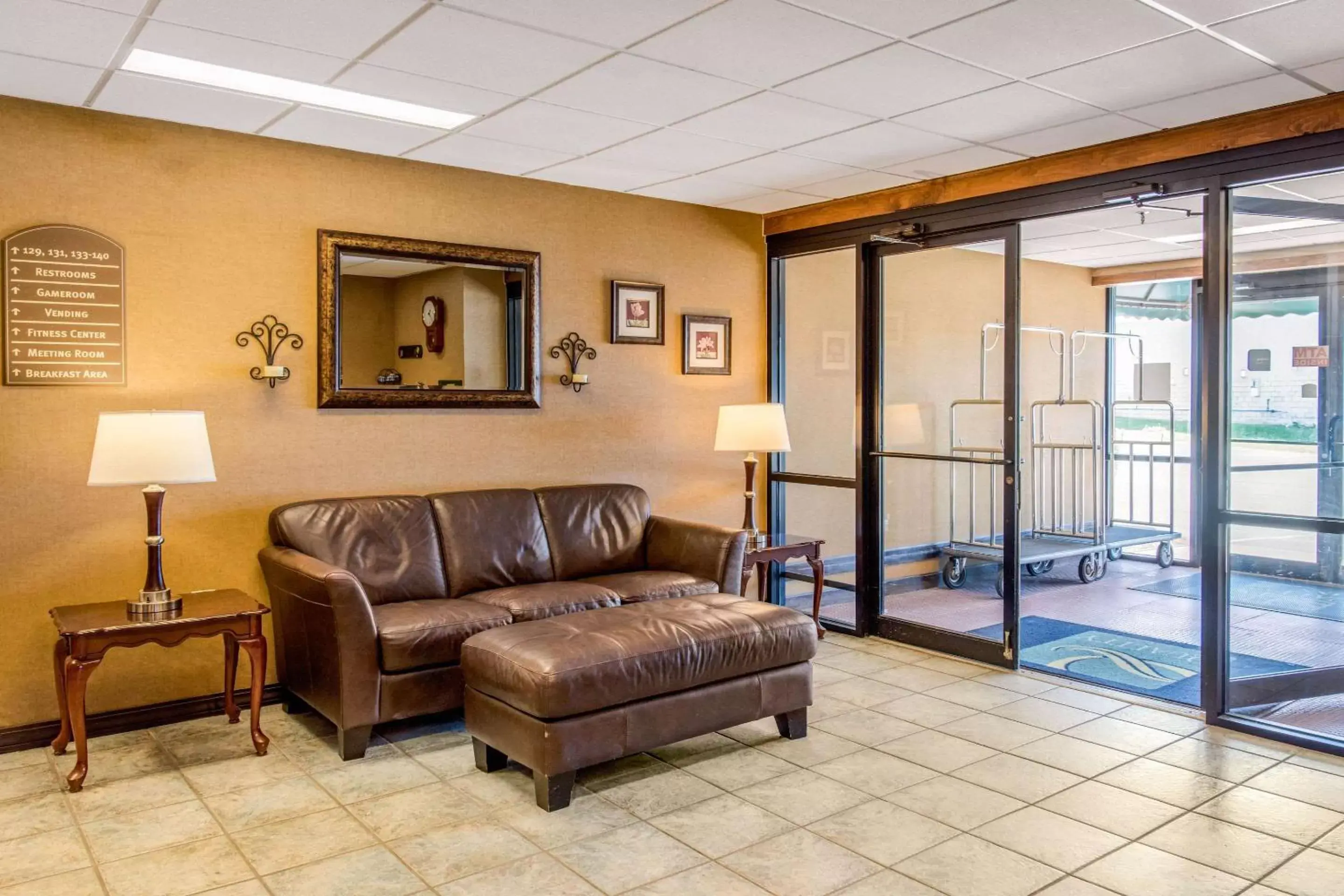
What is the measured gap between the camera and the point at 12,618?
12.3 feet

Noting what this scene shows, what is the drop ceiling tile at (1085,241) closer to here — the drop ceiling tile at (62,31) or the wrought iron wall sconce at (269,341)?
the wrought iron wall sconce at (269,341)

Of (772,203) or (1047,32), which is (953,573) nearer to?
(772,203)

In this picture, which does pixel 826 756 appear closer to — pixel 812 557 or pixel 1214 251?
pixel 812 557

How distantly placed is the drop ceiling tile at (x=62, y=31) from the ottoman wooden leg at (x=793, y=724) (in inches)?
131

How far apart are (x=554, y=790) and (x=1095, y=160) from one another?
3646mm


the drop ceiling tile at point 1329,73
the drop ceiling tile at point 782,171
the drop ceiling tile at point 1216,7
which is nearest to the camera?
the drop ceiling tile at point 1216,7

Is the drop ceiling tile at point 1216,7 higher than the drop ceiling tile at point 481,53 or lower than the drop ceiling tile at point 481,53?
lower

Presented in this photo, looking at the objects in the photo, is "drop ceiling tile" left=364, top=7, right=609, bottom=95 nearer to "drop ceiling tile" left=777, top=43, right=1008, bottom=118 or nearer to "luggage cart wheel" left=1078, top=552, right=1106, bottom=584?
"drop ceiling tile" left=777, top=43, right=1008, bottom=118

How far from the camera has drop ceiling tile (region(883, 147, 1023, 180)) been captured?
177 inches

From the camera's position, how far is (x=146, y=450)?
347 cm

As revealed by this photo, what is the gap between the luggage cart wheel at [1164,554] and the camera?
7.81 meters

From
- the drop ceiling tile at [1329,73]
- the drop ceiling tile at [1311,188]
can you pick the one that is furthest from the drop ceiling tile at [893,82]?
the drop ceiling tile at [1311,188]

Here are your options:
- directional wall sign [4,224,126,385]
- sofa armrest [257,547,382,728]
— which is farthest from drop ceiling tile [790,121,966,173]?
directional wall sign [4,224,126,385]

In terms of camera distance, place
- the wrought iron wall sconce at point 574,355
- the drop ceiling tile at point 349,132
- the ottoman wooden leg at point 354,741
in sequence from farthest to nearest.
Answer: the wrought iron wall sconce at point 574,355 → the drop ceiling tile at point 349,132 → the ottoman wooden leg at point 354,741
